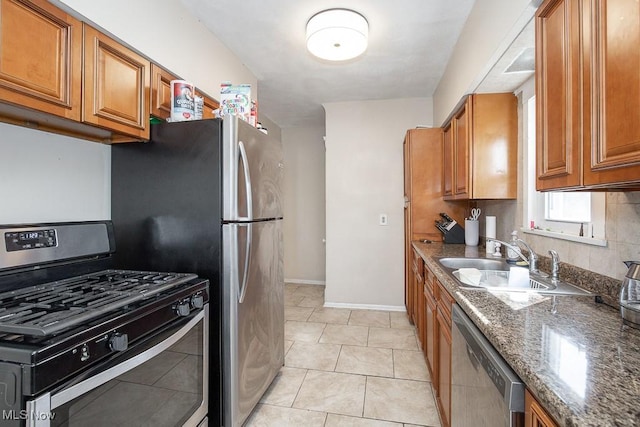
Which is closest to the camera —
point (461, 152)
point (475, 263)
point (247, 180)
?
point (247, 180)

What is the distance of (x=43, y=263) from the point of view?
1.36 metres

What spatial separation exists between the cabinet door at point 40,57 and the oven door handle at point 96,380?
95 centimetres

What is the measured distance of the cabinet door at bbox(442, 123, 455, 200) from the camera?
2.67 metres

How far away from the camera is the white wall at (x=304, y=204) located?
4.99 m

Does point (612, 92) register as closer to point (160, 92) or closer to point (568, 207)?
point (568, 207)

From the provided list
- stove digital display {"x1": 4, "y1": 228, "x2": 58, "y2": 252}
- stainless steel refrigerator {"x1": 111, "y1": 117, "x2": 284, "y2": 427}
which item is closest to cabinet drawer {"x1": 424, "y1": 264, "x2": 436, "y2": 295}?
stainless steel refrigerator {"x1": 111, "y1": 117, "x2": 284, "y2": 427}

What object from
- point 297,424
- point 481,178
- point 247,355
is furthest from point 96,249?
point 481,178

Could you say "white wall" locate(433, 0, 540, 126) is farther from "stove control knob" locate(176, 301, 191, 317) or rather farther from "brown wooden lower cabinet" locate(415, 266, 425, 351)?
"stove control knob" locate(176, 301, 191, 317)

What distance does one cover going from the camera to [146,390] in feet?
3.67

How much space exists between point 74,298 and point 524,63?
2.47 meters

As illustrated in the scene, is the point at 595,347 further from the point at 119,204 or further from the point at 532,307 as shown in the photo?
the point at 119,204

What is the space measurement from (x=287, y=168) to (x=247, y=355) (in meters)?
3.71

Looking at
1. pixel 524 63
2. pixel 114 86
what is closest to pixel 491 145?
pixel 524 63

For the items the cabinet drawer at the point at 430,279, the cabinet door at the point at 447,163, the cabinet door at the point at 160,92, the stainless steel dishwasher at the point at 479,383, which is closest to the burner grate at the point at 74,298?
the cabinet door at the point at 160,92
